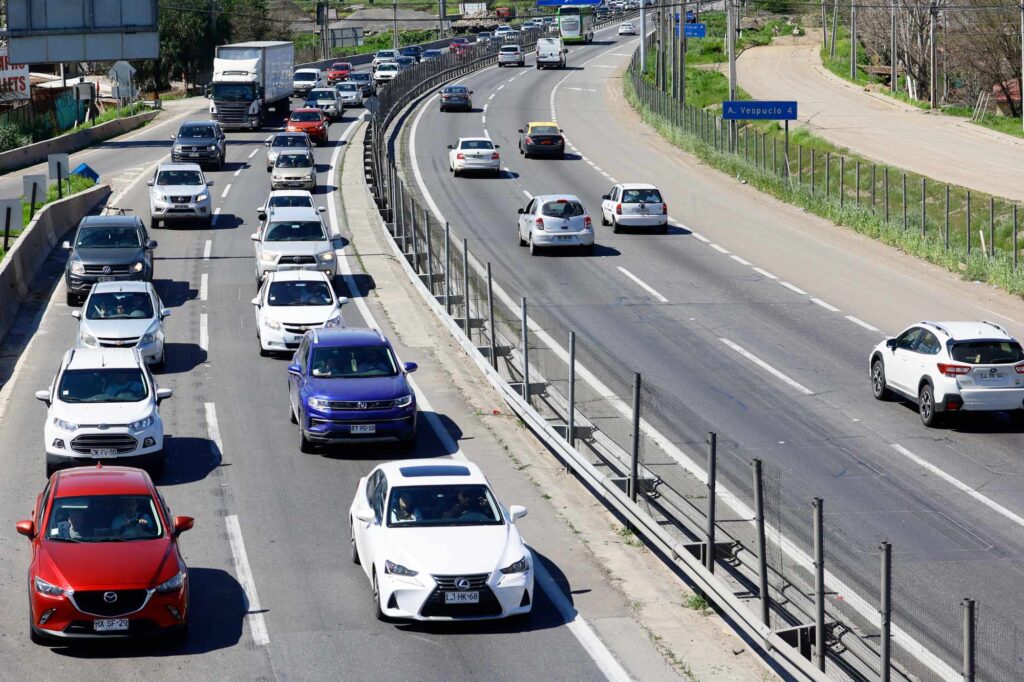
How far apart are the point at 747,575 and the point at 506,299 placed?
62.1ft

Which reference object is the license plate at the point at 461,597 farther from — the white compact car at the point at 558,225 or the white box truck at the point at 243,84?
the white box truck at the point at 243,84

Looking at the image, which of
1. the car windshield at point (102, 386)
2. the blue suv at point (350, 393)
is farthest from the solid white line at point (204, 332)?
the car windshield at point (102, 386)

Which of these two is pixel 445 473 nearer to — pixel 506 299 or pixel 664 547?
pixel 664 547

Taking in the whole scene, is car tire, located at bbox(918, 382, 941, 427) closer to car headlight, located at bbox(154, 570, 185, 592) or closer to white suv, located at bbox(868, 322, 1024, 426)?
white suv, located at bbox(868, 322, 1024, 426)

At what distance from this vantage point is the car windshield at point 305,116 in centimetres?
6443

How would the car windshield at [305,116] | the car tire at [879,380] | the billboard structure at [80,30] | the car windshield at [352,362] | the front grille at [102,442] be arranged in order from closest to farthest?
the front grille at [102,442] < the car windshield at [352,362] < the car tire at [879,380] < the billboard structure at [80,30] < the car windshield at [305,116]

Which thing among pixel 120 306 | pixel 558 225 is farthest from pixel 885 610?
pixel 558 225

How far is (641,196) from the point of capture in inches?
1670

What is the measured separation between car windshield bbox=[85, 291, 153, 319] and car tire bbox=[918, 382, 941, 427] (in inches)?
560

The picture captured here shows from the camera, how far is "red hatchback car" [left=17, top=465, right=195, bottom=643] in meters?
13.2

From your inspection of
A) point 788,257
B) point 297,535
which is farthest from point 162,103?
point 297,535

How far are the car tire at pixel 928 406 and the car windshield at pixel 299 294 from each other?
1135 cm

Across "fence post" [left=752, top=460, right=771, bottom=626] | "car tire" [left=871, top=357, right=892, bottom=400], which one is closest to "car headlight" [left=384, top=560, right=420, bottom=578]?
"fence post" [left=752, top=460, right=771, bottom=626]

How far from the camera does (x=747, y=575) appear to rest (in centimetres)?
1414
